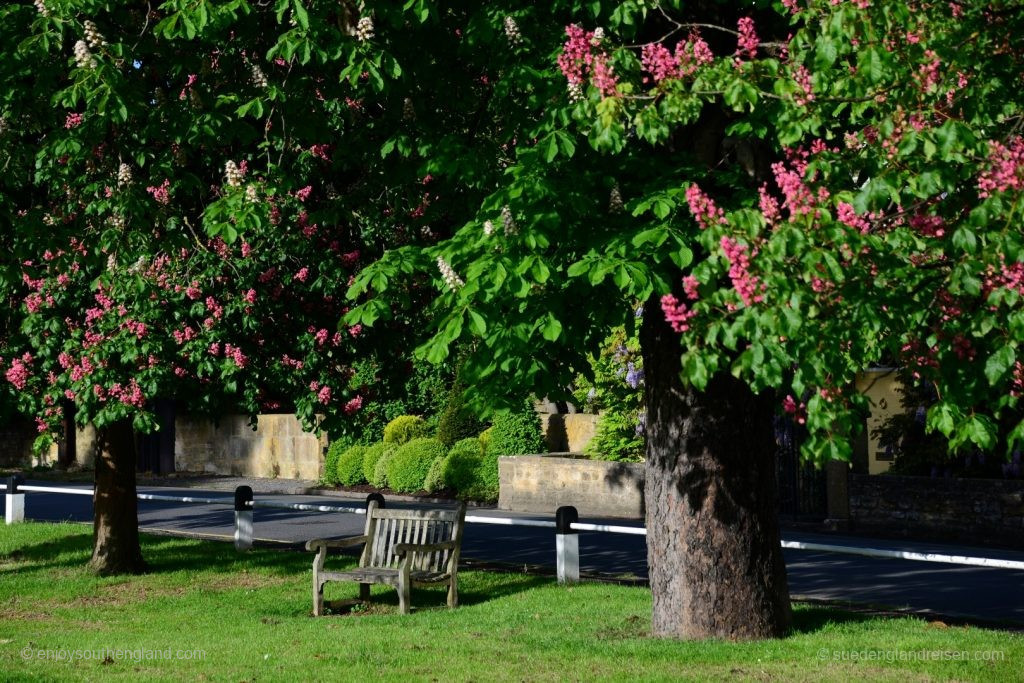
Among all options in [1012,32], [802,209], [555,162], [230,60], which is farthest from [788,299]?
[230,60]

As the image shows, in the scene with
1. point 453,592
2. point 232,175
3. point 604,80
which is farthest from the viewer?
point 453,592

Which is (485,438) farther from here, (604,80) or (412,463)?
(604,80)

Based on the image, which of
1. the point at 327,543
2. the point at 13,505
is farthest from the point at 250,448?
the point at 327,543

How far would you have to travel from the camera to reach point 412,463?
26.2m

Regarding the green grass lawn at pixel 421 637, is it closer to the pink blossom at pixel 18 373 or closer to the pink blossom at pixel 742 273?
the pink blossom at pixel 18 373

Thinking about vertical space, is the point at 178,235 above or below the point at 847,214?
above

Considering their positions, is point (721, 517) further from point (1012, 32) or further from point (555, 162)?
point (1012, 32)

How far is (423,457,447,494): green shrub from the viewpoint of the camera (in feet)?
82.9

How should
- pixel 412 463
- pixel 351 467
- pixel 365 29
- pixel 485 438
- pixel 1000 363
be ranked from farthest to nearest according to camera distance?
1. pixel 351 467
2. pixel 412 463
3. pixel 485 438
4. pixel 365 29
5. pixel 1000 363

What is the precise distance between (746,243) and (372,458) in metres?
22.5

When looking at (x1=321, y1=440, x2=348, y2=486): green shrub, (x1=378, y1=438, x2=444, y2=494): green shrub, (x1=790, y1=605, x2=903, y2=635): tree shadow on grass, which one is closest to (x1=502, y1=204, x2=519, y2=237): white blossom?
(x1=790, y1=605, x2=903, y2=635): tree shadow on grass

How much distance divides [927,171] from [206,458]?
1223 inches

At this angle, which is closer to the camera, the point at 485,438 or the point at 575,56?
the point at 575,56

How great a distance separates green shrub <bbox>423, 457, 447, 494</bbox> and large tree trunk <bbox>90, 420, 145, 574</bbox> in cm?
1120
